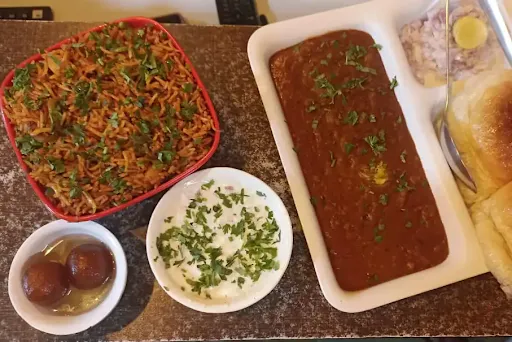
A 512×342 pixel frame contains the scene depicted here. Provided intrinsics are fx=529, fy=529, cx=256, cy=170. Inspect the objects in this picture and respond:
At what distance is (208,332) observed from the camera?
4.91 feet

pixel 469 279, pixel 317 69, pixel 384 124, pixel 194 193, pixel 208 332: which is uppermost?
pixel 317 69

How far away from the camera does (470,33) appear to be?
5.53 feet

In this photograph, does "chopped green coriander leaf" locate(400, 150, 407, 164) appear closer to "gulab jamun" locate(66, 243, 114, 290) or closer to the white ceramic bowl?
the white ceramic bowl

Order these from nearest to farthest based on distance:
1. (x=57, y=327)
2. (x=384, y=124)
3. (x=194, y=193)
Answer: (x=57, y=327) < (x=194, y=193) < (x=384, y=124)

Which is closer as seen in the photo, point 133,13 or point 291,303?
point 291,303

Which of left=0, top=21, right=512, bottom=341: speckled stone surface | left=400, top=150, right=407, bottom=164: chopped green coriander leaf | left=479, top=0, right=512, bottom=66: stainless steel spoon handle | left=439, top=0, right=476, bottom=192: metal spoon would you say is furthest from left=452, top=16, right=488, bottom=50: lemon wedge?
left=0, top=21, right=512, bottom=341: speckled stone surface

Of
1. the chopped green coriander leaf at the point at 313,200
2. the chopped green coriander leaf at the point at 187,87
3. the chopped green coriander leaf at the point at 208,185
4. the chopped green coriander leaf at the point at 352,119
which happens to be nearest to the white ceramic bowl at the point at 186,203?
the chopped green coriander leaf at the point at 208,185

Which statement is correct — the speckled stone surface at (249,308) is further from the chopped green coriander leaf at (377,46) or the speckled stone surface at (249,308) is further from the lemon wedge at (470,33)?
the lemon wedge at (470,33)

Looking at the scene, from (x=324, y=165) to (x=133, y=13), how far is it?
88cm

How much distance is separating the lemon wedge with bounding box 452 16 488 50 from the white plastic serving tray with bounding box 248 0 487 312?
126mm

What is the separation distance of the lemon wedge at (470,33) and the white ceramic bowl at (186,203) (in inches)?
31.7

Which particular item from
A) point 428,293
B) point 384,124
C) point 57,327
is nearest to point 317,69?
point 384,124

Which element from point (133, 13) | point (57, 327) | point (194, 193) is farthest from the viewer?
point (133, 13)

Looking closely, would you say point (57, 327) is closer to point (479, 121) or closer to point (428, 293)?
point (428, 293)
